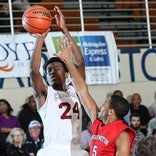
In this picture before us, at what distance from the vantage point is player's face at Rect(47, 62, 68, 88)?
673cm

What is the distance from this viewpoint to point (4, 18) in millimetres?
12352

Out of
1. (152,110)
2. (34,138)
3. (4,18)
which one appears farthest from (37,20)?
(152,110)

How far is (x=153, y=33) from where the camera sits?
14336 millimetres

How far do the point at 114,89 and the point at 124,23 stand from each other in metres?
1.44

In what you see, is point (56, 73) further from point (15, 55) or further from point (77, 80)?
point (15, 55)

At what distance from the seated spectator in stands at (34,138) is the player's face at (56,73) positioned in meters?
3.34

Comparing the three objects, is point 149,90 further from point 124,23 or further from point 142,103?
point 124,23

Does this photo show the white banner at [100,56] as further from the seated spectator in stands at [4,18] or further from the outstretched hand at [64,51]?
the outstretched hand at [64,51]

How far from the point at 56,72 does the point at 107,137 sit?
1.05 m

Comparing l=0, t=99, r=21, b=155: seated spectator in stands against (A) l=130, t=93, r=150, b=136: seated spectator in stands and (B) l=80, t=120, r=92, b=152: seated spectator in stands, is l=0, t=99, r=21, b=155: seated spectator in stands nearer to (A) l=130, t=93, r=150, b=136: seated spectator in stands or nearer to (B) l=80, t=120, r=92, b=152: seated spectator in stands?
(B) l=80, t=120, r=92, b=152: seated spectator in stands

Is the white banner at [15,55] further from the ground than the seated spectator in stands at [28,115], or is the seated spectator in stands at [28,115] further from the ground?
the white banner at [15,55]

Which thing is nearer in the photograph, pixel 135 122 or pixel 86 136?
pixel 86 136

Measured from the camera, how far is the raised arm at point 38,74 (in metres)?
6.55

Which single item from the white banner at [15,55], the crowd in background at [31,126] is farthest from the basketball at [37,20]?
the white banner at [15,55]
